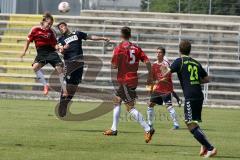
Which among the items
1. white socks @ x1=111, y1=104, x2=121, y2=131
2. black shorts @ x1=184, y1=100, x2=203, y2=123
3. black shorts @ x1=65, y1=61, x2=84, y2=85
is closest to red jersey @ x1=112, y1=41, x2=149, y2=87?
white socks @ x1=111, y1=104, x2=121, y2=131

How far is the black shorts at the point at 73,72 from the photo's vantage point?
18953mm

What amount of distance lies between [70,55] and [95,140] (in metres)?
4.84

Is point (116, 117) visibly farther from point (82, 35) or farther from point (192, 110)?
point (192, 110)

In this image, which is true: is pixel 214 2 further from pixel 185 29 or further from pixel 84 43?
pixel 84 43

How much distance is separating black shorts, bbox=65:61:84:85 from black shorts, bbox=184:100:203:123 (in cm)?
675

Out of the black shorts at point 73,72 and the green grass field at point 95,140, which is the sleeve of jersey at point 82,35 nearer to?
the black shorts at point 73,72

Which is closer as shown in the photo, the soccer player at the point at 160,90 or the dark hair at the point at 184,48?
the dark hair at the point at 184,48

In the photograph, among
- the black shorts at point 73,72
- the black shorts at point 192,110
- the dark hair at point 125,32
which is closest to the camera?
the black shorts at point 192,110

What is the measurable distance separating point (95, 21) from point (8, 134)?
2048cm

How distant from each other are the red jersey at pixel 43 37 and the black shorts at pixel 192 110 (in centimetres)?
835

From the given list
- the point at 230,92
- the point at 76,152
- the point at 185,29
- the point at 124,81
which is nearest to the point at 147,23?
the point at 185,29

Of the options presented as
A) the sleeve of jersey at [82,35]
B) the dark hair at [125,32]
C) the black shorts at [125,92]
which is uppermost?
the dark hair at [125,32]

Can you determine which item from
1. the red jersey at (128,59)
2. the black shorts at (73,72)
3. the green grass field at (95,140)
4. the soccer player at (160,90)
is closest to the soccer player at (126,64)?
the red jersey at (128,59)

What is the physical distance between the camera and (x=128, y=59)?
1554 centimetres
